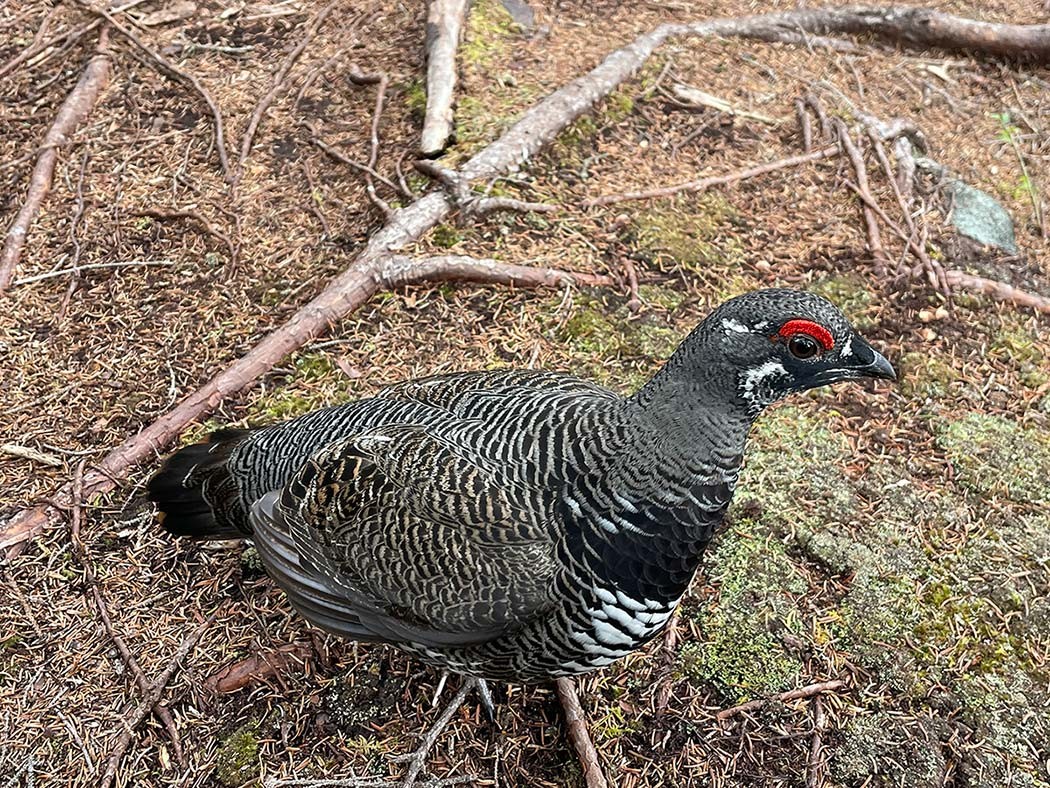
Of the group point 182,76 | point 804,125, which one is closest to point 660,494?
point 804,125

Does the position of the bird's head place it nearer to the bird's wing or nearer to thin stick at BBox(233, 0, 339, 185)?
the bird's wing

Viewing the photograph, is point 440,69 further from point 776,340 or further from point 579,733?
point 579,733

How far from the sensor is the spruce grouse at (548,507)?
3068 mm

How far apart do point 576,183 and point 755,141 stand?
1681 millimetres

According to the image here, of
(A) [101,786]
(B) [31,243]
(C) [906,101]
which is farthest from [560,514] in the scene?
(C) [906,101]

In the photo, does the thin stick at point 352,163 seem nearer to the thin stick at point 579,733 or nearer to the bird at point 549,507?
the bird at point 549,507

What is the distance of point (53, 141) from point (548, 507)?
507 centimetres

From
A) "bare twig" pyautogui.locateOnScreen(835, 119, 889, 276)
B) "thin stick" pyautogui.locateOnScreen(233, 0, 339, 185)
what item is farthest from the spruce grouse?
"thin stick" pyautogui.locateOnScreen(233, 0, 339, 185)

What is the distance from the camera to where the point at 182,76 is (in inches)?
259

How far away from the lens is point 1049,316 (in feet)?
18.7

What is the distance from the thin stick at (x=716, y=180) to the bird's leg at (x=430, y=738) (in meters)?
3.62

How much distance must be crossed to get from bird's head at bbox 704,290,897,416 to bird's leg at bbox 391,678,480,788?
1831mm

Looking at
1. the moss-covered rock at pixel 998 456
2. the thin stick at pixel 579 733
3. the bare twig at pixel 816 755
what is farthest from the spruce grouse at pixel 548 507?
the moss-covered rock at pixel 998 456

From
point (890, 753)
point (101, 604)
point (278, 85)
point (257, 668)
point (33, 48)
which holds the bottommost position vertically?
point (890, 753)
